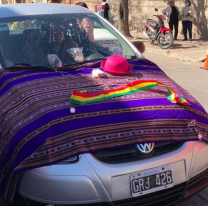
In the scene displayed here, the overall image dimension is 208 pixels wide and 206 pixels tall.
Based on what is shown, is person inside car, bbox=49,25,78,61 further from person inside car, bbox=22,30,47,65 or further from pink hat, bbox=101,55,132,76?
pink hat, bbox=101,55,132,76

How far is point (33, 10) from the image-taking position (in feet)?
15.2

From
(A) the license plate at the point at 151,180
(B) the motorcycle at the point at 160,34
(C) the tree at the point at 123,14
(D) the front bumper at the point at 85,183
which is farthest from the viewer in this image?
(C) the tree at the point at 123,14

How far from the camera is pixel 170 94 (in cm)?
354

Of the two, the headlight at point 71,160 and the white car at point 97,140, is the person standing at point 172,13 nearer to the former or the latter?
the white car at point 97,140

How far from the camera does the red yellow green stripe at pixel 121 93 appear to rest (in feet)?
10.8

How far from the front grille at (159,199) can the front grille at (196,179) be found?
11 centimetres

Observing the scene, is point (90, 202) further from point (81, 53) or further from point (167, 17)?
point (167, 17)

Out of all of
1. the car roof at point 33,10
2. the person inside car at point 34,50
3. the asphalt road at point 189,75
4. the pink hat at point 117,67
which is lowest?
the asphalt road at point 189,75

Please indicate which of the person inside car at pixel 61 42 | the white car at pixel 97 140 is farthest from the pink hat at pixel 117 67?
the person inside car at pixel 61 42

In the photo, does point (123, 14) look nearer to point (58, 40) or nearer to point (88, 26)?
point (88, 26)

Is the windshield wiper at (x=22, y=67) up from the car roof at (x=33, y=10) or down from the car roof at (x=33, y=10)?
down

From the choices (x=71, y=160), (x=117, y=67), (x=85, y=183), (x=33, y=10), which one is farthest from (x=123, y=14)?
(x=85, y=183)

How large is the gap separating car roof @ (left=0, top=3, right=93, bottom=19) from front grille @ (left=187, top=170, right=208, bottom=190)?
2547 mm

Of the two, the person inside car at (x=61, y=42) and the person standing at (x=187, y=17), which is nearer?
the person inside car at (x=61, y=42)
